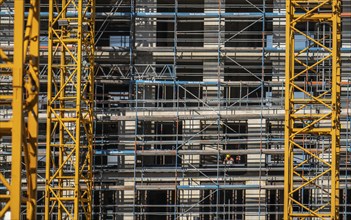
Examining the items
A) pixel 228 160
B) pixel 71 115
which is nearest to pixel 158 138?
pixel 228 160

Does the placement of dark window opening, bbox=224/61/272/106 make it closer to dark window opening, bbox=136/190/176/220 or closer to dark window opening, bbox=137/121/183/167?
dark window opening, bbox=137/121/183/167

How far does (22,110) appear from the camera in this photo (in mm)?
12406

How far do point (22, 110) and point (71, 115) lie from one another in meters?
17.4

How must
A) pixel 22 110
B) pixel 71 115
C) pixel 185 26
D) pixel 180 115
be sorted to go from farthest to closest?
1. pixel 185 26
2. pixel 71 115
3. pixel 180 115
4. pixel 22 110

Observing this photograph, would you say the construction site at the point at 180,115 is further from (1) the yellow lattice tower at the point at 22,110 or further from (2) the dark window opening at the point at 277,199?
(1) the yellow lattice tower at the point at 22,110

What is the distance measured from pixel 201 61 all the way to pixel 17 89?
18028 millimetres

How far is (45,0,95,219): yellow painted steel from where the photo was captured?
26375mm

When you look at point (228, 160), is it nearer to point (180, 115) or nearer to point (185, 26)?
point (180, 115)

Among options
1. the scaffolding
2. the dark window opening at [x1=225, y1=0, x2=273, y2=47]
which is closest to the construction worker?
the scaffolding

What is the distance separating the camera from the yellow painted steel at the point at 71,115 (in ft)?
86.5

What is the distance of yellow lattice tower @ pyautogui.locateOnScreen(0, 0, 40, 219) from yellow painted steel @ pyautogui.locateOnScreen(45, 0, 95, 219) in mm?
12154

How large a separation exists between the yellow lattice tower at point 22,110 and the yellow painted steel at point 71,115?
479 inches

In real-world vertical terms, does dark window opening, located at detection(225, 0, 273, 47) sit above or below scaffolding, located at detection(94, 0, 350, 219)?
above

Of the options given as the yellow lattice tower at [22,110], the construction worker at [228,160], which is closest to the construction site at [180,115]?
the construction worker at [228,160]
